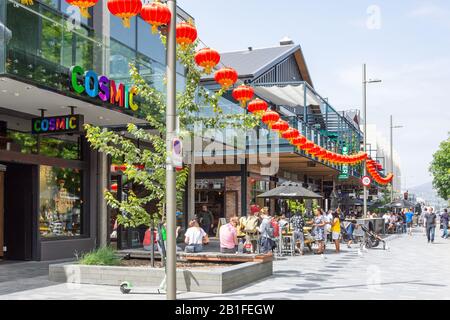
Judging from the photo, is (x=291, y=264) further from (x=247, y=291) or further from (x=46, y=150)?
(x=46, y=150)

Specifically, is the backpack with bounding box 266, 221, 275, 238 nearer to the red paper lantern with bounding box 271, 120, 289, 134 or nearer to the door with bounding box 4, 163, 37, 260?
the red paper lantern with bounding box 271, 120, 289, 134

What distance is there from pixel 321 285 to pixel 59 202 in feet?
28.1

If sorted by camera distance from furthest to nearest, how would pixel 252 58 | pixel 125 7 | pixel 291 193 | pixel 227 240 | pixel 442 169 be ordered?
pixel 442 169 → pixel 252 58 → pixel 291 193 → pixel 227 240 → pixel 125 7

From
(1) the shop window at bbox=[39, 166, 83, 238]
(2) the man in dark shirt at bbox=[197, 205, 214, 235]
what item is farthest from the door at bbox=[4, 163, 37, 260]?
(2) the man in dark shirt at bbox=[197, 205, 214, 235]

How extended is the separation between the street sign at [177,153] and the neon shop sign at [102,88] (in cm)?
375

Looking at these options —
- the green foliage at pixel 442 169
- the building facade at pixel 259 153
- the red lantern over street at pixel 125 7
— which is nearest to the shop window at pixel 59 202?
the building facade at pixel 259 153

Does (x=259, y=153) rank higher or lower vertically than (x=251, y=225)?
higher

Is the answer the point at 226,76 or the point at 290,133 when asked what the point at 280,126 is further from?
the point at 226,76

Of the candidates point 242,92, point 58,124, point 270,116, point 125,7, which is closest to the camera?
point 125,7

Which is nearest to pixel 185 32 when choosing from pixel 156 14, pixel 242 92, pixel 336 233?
pixel 156 14

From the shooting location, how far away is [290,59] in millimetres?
42906

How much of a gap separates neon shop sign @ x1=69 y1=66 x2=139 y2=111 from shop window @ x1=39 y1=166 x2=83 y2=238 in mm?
3262

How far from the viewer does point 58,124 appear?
14.0 meters

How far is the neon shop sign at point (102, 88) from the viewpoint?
12758mm
